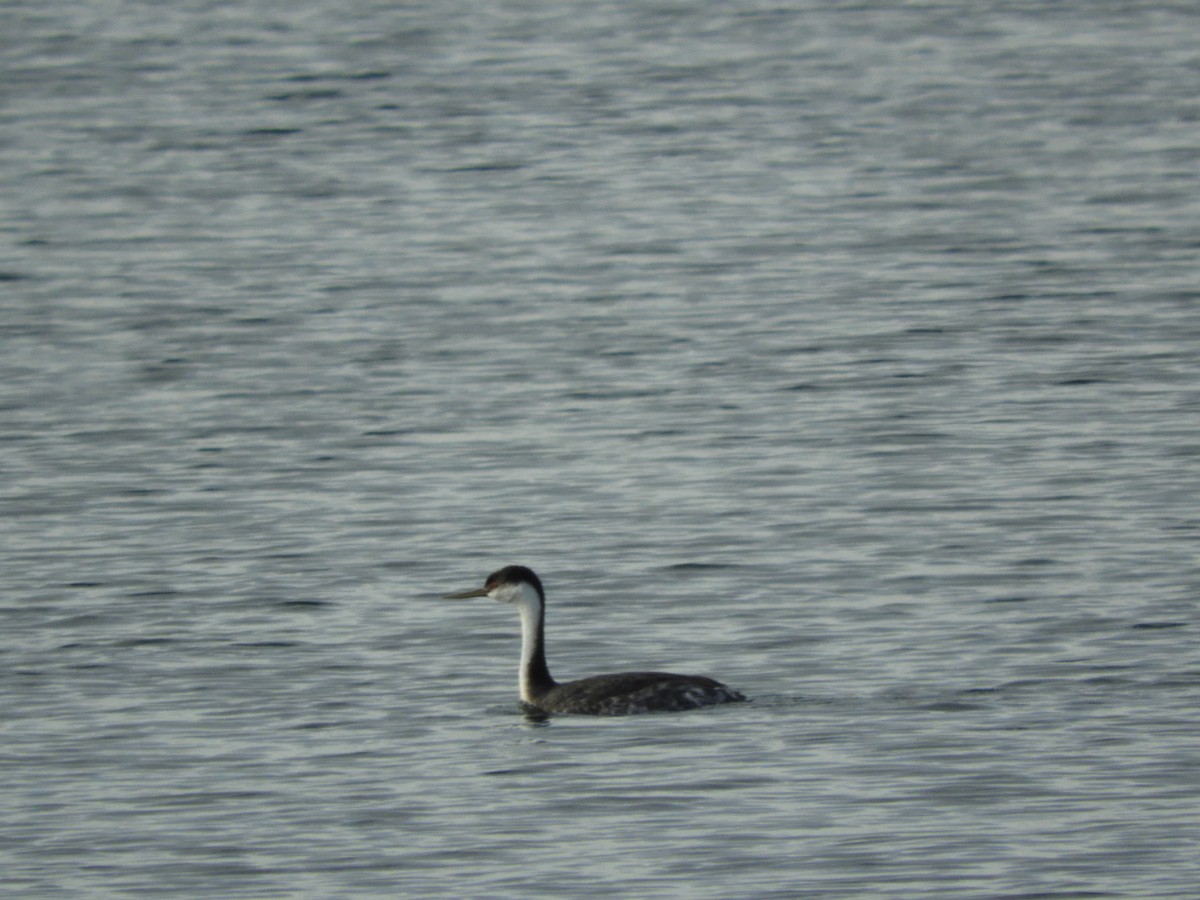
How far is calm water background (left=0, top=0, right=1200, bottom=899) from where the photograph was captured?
14.0 metres

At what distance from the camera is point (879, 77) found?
48969 mm

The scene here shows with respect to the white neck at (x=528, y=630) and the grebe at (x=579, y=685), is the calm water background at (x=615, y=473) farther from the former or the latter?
the white neck at (x=528, y=630)

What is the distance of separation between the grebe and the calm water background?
0.18 metres

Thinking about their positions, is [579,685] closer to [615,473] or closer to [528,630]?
[528,630]

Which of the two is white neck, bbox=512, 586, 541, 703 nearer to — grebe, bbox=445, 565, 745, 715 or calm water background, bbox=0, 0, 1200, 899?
grebe, bbox=445, 565, 745, 715

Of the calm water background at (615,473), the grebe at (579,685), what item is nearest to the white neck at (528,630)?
the grebe at (579,685)

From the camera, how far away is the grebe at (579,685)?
1582cm

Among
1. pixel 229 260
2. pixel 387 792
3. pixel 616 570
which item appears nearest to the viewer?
pixel 387 792

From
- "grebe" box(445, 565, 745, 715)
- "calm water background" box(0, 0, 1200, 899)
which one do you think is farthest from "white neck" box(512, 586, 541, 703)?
"calm water background" box(0, 0, 1200, 899)

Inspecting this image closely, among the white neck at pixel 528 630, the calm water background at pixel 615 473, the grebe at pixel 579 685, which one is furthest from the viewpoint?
the white neck at pixel 528 630

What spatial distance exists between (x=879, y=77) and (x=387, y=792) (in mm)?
35947

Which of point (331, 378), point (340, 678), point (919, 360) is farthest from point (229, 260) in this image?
point (340, 678)

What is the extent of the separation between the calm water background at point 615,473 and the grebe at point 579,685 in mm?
179

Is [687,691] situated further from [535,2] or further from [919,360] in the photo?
[535,2]
